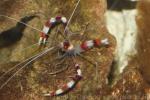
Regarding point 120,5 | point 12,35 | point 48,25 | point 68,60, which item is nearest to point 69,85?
point 68,60

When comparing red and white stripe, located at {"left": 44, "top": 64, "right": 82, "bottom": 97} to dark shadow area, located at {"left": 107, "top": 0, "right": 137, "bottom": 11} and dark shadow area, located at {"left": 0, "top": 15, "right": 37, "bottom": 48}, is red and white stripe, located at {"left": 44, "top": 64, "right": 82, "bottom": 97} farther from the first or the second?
dark shadow area, located at {"left": 107, "top": 0, "right": 137, "bottom": 11}

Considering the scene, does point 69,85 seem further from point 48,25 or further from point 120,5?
point 120,5

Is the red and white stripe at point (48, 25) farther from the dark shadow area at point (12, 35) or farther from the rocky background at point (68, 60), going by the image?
the dark shadow area at point (12, 35)

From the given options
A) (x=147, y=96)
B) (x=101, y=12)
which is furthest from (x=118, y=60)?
(x=101, y=12)

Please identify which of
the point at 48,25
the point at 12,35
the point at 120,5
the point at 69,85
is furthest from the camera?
the point at 120,5

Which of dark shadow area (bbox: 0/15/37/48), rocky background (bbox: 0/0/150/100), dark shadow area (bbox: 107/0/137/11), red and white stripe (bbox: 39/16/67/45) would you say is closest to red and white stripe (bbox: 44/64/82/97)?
rocky background (bbox: 0/0/150/100)

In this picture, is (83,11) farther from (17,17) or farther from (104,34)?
(17,17)
